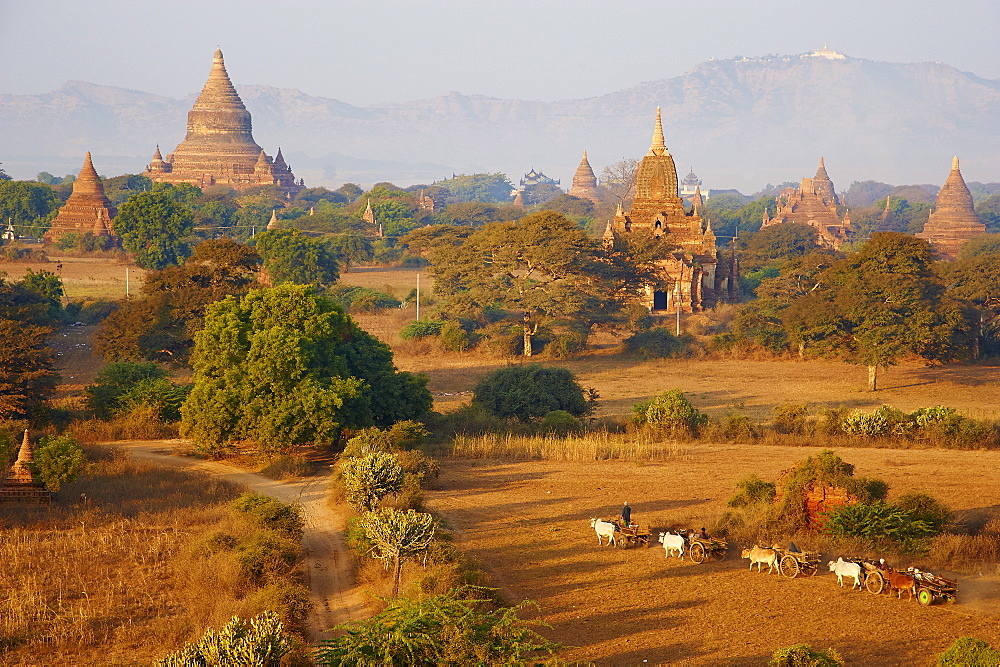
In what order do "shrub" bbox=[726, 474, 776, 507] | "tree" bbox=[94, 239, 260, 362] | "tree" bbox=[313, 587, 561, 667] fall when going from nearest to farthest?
"tree" bbox=[313, 587, 561, 667], "shrub" bbox=[726, 474, 776, 507], "tree" bbox=[94, 239, 260, 362]

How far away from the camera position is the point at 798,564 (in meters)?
16.6

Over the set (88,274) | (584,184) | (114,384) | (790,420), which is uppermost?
(584,184)

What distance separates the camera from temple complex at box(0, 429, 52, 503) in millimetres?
19734

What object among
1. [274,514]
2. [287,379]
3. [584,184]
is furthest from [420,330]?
[584,184]

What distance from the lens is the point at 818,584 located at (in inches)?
639

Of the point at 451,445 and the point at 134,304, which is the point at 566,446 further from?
the point at 134,304

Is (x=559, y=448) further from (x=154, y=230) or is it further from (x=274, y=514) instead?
(x=154, y=230)

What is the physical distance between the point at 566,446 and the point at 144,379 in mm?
11424

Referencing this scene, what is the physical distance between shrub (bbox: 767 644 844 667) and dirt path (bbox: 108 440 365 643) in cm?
544

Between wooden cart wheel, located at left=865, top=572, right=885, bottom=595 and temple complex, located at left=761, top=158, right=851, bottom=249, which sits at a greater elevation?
temple complex, located at left=761, top=158, right=851, bottom=249

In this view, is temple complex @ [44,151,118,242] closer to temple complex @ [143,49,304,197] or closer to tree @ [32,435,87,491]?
temple complex @ [143,49,304,197]

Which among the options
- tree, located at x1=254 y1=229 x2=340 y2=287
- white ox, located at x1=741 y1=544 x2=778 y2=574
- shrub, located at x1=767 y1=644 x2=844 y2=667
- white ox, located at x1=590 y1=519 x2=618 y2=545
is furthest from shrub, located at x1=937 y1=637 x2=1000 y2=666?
tree, located at x1=254 y1=229 x2=340 y2=287

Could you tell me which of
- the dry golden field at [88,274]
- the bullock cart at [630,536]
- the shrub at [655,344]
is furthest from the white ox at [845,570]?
the dry golden field at [88,274]

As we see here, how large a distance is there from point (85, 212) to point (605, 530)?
244 ft
